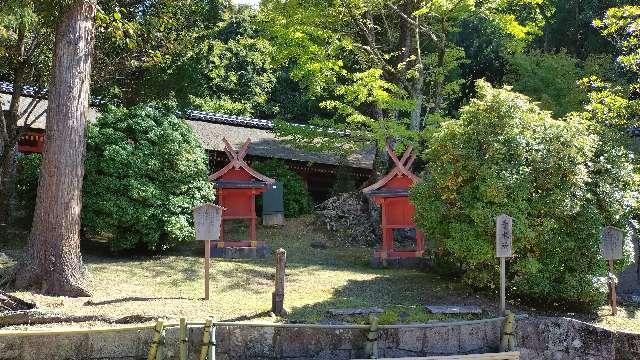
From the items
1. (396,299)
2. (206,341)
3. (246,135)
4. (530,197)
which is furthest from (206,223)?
(246,135)

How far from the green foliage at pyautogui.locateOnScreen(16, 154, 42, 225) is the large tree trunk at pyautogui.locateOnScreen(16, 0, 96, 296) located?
5664 mm

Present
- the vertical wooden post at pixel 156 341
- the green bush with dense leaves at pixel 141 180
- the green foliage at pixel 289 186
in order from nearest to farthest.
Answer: the vertical wooden post at pixel 156 341, the green bush with dense leaves at pixel 141 180, the green foliage at pixel 289 186

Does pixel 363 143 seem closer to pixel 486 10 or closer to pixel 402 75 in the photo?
pixel 402 75

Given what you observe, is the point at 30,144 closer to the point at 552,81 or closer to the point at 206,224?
the point at 206,224

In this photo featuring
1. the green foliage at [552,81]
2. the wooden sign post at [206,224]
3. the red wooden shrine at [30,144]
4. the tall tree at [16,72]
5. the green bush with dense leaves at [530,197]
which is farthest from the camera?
the green foliage at [552,81]

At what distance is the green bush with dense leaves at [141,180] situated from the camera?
45.3 feet

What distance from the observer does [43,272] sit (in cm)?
1018

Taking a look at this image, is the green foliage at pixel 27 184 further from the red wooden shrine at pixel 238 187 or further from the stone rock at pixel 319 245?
the stone rock at pixel 319 245

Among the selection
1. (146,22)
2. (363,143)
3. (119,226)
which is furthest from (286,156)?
(119,226)

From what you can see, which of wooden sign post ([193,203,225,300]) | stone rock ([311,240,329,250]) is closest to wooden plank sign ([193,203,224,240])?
wooden sign post ([193,203,225,300])

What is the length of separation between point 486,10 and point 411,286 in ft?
34.7

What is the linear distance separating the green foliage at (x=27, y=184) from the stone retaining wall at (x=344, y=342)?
28.0 ft

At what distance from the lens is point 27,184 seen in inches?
617

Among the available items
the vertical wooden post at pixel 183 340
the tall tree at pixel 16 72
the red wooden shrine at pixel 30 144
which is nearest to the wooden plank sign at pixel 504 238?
the vertical wooden post at pixel 183 340
